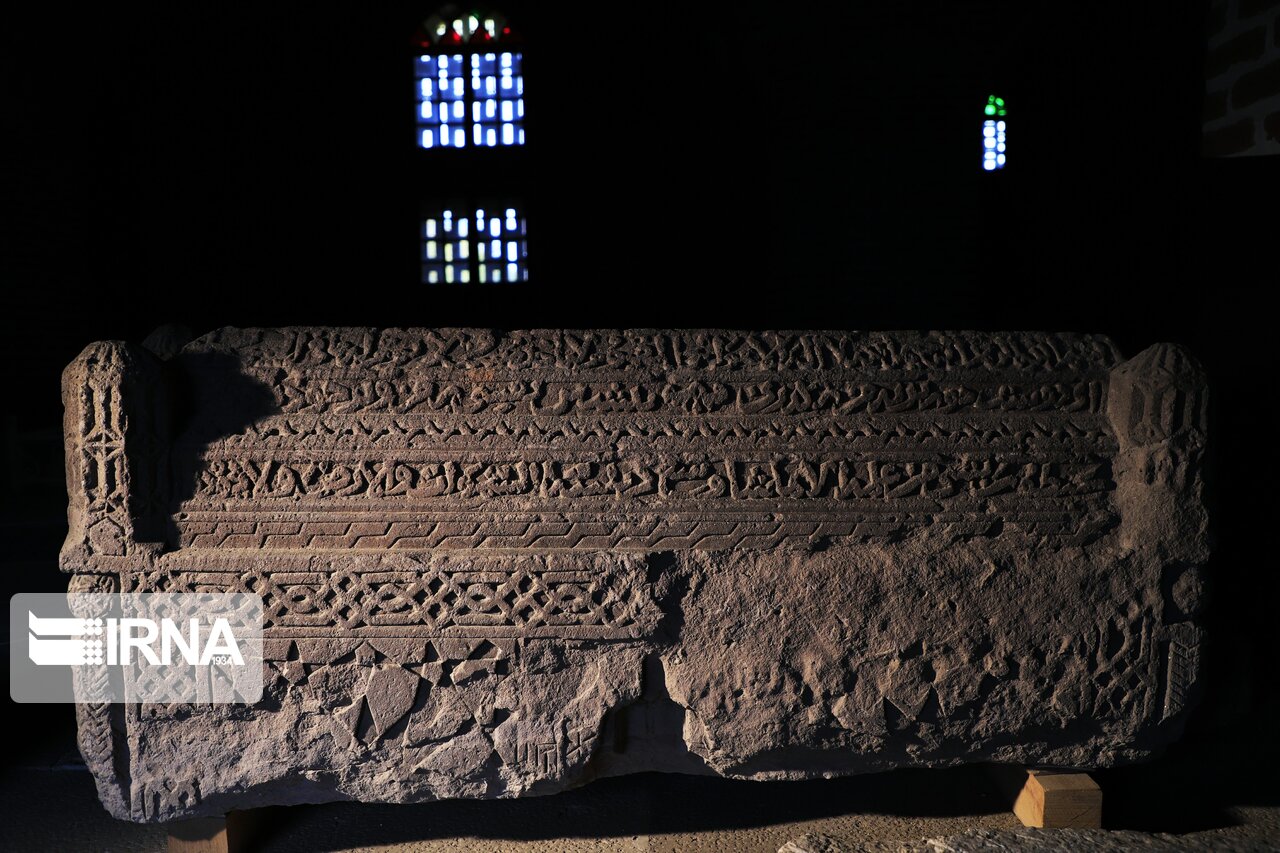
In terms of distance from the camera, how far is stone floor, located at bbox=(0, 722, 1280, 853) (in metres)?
2.07

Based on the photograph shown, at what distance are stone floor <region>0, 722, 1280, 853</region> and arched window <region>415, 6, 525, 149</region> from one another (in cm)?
560

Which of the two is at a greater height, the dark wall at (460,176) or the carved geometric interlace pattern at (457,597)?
the dark wall at (460,176)

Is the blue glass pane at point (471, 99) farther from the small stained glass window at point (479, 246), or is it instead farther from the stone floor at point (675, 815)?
the stone floor at point (675, 815)

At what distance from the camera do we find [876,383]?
1892 millimetres

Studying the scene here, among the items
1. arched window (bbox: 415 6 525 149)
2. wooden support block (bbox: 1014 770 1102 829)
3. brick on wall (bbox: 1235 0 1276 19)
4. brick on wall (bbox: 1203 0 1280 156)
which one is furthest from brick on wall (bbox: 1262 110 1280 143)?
arched window (bbox: 415 6 525 149)

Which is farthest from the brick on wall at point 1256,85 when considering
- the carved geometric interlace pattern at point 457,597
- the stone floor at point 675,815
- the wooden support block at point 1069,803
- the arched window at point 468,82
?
the arched window at point 468,82

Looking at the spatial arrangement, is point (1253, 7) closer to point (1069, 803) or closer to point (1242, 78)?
point (1242, 78)

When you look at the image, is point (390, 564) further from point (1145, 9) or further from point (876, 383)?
point (1145, 9)

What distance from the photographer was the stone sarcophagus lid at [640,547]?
1853mm

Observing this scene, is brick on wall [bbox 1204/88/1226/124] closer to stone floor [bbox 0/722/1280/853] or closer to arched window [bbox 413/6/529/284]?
stone floor [bbox 0/722/1280/853]

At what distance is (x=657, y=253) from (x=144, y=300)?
3721 millimetres

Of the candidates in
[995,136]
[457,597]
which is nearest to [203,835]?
[457,597]

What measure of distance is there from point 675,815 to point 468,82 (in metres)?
6.11

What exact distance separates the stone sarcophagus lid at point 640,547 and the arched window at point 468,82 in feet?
17.8
